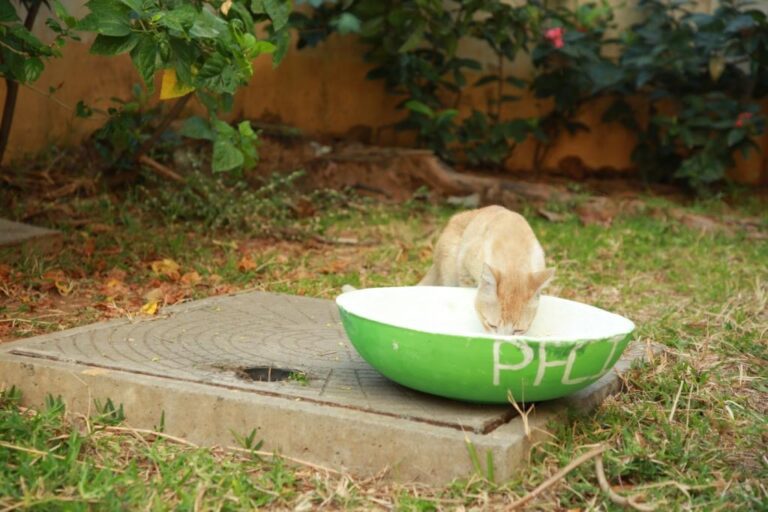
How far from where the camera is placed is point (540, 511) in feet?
8.09

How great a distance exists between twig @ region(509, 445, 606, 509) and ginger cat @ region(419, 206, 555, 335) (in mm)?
787

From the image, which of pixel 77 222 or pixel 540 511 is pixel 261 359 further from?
pixel 77 222

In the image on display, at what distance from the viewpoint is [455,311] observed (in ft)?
11.7

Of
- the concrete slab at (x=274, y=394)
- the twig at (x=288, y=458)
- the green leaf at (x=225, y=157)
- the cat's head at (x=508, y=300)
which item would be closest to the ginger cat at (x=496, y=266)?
the cat's head at (x=508, y=300)

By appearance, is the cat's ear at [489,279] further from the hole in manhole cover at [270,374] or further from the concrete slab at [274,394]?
the hole in manhole cover at [270,374]

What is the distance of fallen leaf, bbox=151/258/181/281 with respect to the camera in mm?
4820

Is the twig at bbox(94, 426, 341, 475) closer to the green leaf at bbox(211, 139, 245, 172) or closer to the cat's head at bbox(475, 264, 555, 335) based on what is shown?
the cat's head at bbox(475, 264, 555, 335)

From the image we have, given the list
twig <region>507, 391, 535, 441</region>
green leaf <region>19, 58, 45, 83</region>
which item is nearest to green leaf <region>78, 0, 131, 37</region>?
green leaf <region>19, 58, 45, 83</region>

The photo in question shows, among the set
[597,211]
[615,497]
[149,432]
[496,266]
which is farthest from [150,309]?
[597,211]

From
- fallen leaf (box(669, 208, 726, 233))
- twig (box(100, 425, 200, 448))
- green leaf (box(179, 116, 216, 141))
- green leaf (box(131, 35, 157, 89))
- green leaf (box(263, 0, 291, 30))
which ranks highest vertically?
green leaf (box(263, 0, 291, 30))

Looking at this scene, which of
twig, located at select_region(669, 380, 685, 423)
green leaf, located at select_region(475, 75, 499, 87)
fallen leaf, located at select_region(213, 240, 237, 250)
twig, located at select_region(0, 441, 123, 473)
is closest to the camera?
twig, located at select_region(0, 441, 123, 473)

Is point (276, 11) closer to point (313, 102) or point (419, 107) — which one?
point (419, 107)

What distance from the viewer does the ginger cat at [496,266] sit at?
334 centimetres

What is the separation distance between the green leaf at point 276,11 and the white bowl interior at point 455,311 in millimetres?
1574
